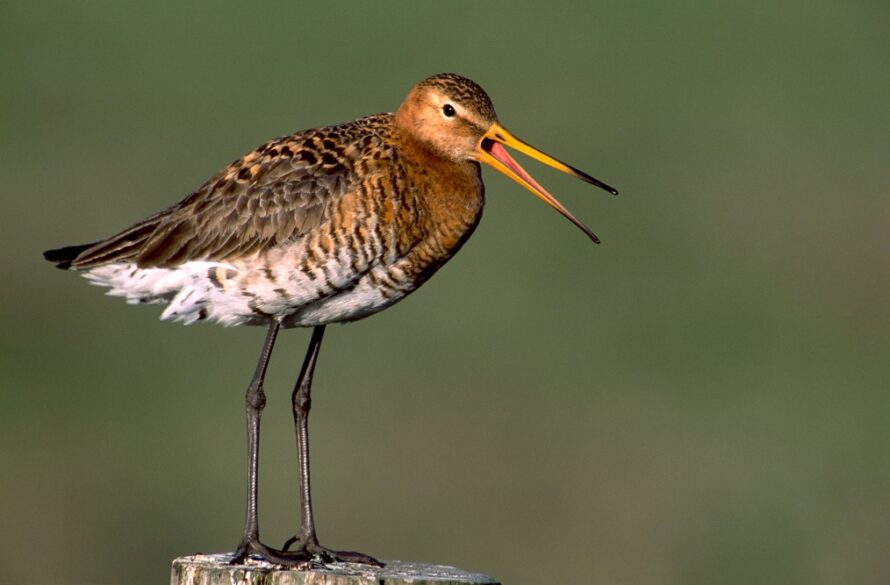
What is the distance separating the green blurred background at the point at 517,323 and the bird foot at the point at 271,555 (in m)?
5.76

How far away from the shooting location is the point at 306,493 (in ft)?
34.5

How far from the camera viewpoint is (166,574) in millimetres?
15523

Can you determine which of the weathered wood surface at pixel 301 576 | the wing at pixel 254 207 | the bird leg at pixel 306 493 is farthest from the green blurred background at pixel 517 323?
the weathered wood surface at pixel 301 576

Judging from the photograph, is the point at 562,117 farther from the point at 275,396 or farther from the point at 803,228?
the point at 275,396

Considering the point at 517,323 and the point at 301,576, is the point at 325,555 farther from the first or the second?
the point at 517,323

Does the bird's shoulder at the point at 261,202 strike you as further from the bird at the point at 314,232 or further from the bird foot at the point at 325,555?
the bird foot at the point at 325,555

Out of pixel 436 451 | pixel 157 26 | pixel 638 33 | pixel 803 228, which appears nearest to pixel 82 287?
pixel 436 451

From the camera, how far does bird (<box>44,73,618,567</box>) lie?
1034cm

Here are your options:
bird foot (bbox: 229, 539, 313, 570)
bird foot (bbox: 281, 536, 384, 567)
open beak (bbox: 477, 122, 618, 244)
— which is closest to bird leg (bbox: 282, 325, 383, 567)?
bird foot (bbox: 281, 536, 384, 567)

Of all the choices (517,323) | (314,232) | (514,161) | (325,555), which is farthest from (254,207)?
(517,323)

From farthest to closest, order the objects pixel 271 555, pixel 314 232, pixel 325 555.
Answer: pixel 314 232 < pixel 325 555 < pixel 271 555

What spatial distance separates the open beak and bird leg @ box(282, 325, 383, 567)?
1.29 meters

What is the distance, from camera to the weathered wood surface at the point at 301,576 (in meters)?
8.53

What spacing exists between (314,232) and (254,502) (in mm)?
1380
